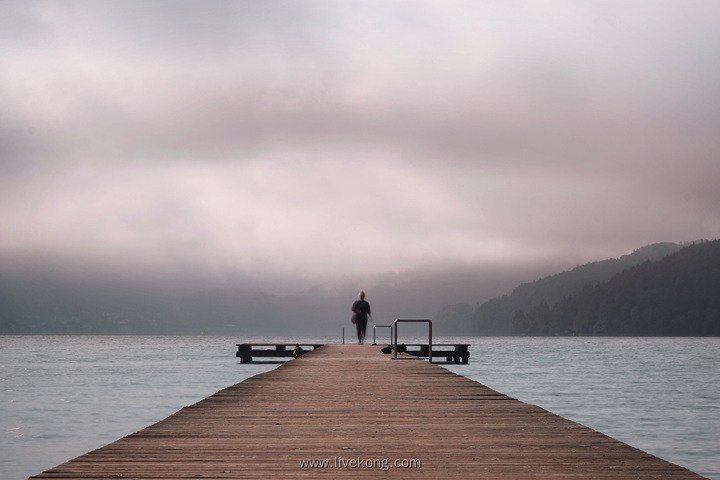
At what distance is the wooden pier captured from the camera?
5.40 meters

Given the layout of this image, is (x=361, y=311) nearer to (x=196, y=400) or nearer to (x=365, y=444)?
(x=196, y=400)

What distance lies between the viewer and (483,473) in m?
5.39

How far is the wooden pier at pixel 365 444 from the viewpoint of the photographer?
17.7 ft

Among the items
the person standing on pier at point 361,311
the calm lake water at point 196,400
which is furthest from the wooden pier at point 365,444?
the person standing on pier at point 361,311

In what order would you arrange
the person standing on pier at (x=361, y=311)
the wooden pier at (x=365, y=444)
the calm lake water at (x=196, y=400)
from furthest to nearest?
the person standing on pier at (x=361, y=311), the calm lake water at (x=196, y=400), the wooden pier at (x=365, y=444)

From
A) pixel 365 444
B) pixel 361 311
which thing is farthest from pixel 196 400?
pixel 365 444

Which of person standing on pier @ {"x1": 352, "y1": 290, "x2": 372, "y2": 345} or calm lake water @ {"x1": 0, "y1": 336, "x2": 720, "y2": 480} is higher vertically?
person standing on pier @ {"x1": 352, "y1": 290, "x2": 372, "y2": 345}

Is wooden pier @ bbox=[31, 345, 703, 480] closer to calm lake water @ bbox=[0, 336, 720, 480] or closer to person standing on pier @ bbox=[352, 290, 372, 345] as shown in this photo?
→ calm lake water @ bbox=[0, 336, 720, 480]

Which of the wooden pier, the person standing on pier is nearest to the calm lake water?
the person standing on pier

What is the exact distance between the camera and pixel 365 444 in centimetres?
667

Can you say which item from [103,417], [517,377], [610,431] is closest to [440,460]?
[610,431]

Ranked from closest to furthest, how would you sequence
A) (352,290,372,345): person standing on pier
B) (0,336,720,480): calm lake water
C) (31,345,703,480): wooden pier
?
(31,345,703,480): wooden pier
(0,336,720,480): calm lake water
(352,290,372,345): person standing on pier

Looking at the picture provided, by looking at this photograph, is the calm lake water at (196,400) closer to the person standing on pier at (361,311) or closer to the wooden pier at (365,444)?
the person standing on pier at (361,311)

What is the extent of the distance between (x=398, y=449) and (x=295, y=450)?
875 mm
